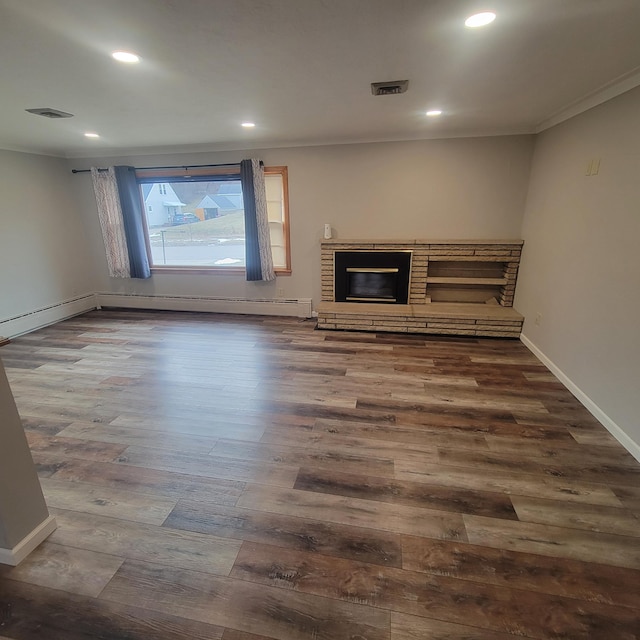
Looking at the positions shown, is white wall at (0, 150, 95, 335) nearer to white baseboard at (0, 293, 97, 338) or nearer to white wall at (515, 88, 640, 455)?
white baseboard at (0, 293, 97, 338)

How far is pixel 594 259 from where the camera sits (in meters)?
2.74

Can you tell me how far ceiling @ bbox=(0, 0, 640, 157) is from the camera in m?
1.50

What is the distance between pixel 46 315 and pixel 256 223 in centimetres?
320

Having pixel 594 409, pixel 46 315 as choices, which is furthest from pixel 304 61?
pixel 46 315

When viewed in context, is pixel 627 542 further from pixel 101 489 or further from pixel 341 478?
pixel 101 489

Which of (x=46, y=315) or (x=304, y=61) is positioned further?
(x=46, y=315)

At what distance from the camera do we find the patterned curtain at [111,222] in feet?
16.5

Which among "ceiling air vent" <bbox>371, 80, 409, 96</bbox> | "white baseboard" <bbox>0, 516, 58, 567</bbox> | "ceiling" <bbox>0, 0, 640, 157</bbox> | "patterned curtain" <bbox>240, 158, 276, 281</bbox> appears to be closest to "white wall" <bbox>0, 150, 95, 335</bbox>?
"ceiling" <bbox>0, 0, 640, 157</bbox>

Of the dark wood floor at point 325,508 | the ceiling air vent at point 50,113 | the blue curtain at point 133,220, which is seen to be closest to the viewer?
the dark wood floor at point 325,508

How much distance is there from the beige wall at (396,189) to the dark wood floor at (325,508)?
1.97 m

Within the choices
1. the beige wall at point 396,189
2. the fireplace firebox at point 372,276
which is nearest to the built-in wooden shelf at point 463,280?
the fireplace firebox at point 372,276

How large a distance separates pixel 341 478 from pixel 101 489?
1.40m

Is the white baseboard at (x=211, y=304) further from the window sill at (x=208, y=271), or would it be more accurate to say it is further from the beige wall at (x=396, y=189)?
the window sill at (x=208, y=271)

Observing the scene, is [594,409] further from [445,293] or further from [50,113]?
[50,113]
